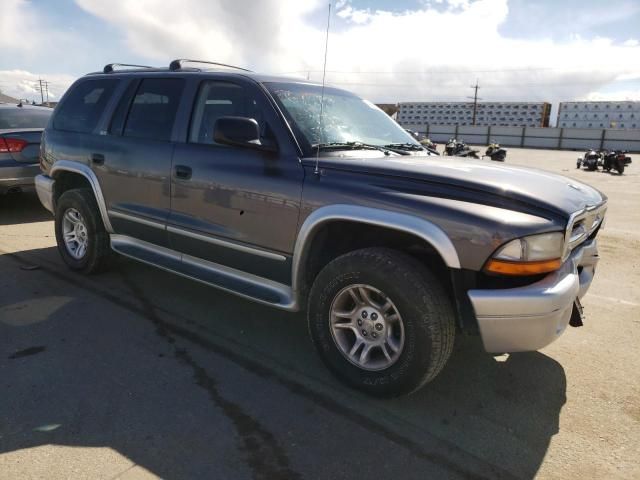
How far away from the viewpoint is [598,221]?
3.20 metres

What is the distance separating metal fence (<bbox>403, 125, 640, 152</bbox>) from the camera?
Answer: 2195 inches

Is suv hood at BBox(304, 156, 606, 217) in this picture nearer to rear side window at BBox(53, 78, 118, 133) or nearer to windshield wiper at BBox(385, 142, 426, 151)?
windshield wiper at BBox(385, 142, 426, 151)

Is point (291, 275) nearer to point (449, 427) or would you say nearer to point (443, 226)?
point (443, 226)

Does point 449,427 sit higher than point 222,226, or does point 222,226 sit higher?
point 222,226

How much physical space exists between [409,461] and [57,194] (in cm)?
430

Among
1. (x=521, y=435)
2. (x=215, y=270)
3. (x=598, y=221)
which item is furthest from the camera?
(x=215, y=270)

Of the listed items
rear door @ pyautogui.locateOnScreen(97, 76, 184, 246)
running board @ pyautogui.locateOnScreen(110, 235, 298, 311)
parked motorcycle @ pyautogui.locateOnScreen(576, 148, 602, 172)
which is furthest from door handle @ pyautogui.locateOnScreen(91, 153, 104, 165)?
parked motorcycle @ pyautogui.locateOnScreen(576, 148, 602, 172)

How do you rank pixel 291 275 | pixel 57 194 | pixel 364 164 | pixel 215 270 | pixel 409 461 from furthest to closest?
pixel 57 194 < pixel 215 270 < pixel 291 275 < pixel 364 164 < pixel 409 461

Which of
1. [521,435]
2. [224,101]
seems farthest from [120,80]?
[521,435]

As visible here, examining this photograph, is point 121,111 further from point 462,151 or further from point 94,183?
point 462,151

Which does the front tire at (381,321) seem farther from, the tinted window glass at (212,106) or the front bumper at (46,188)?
the front bumper at (46,188)

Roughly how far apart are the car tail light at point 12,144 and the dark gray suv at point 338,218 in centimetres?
313

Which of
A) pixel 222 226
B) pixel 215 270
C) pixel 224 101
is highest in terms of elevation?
pixel 224 101

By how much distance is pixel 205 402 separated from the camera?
2.66 meters
